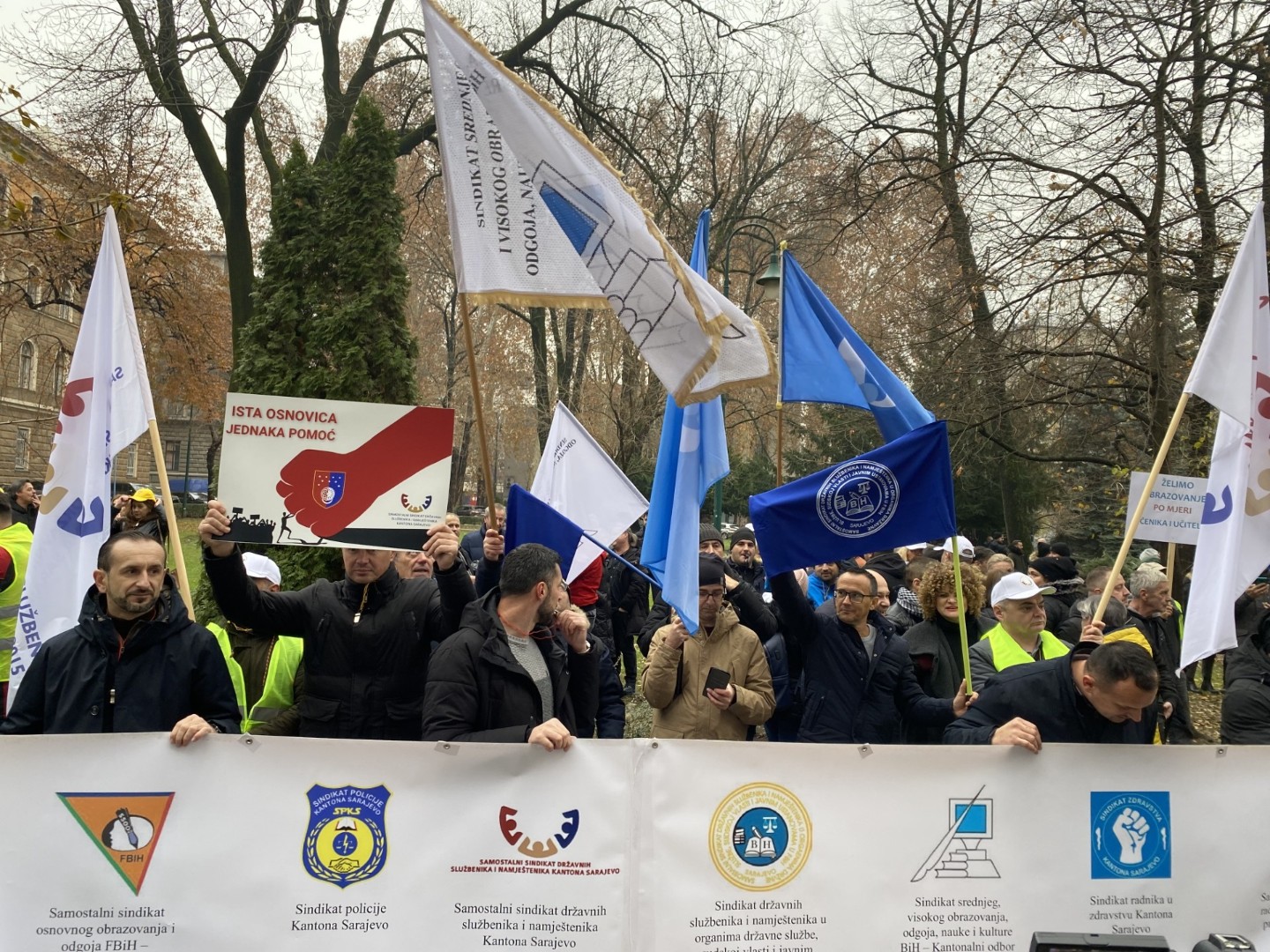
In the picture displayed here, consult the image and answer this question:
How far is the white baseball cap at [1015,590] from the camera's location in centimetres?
567

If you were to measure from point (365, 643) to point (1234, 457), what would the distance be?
393cm

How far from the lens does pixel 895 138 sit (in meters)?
17.4

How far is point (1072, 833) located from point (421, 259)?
3362 centimetres

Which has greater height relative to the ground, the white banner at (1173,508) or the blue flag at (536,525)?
the white banner at (1173,508)

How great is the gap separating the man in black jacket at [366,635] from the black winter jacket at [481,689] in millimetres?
562

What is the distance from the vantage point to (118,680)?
12.5 feet

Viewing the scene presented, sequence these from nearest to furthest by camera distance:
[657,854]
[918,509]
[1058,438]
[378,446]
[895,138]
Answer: [657,854], [378,446], [918,509], [895,138], [1058,438]

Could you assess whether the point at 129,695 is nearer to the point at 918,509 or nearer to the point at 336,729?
the point at 336,729

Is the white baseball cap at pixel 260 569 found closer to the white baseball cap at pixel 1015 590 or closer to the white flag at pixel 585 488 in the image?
the white flag at pixel 585 488

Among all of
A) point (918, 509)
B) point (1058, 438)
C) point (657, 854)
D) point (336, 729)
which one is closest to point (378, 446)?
point (336, 729)

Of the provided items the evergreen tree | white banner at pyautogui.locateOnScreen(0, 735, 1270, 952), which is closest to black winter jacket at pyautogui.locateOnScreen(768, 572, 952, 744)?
white banner at pyautogui.locateOnScreen(0, 735, 1270, 952)

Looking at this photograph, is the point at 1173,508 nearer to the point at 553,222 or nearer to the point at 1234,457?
the point at 1234,457

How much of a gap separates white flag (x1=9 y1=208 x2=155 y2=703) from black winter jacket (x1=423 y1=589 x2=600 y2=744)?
1.74 metres

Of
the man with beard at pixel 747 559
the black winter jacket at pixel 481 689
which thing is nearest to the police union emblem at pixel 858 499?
the black winter jacket at pixel 481 689
